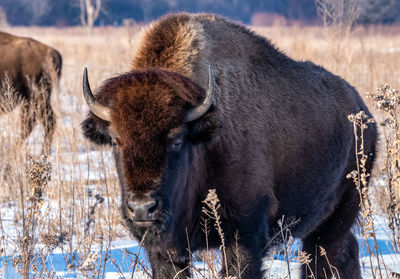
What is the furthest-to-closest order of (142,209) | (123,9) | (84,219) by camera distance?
1. (123,9)
2. (84,219)
3. (142,209)

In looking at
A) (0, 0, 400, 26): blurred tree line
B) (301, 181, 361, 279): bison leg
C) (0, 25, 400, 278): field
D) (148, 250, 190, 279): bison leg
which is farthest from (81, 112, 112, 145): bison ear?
(0, 0, 400, 26): blurred tree line

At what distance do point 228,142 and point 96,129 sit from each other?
93 centimetres

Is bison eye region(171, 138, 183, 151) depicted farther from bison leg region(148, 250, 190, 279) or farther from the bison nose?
bison leg region(148, 250, 190, 279)

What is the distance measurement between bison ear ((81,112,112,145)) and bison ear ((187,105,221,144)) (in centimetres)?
55

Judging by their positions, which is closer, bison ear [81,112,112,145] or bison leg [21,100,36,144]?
bison ear [81,112,112,145]

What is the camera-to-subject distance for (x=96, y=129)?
4.13 metres

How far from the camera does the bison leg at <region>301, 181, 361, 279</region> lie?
5547 millimetres

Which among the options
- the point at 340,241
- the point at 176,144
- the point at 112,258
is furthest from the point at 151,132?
the point at 340,241

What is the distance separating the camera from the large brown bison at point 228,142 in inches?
150

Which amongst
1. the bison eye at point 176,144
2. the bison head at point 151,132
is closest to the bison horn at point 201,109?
the bison head at point 151,132

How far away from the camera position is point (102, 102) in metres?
4.04

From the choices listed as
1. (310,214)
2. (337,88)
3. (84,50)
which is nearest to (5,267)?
(310,214)

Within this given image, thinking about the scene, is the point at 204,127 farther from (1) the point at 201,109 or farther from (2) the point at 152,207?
(2) the point at 152,207

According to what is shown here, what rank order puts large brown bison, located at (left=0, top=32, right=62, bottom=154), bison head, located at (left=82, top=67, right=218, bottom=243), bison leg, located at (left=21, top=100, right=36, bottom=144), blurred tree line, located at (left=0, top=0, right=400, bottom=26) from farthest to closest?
blurred tree line, located at (left=0, top=0, right=400, bottom=26), large brown bison, located at (left=0, top=32, right=62, bottom=154), bison leg, located at (left=21, top=100, right=36, bottom=144), bison head, located at (left=82, top=67, right=218, bottom=243)
